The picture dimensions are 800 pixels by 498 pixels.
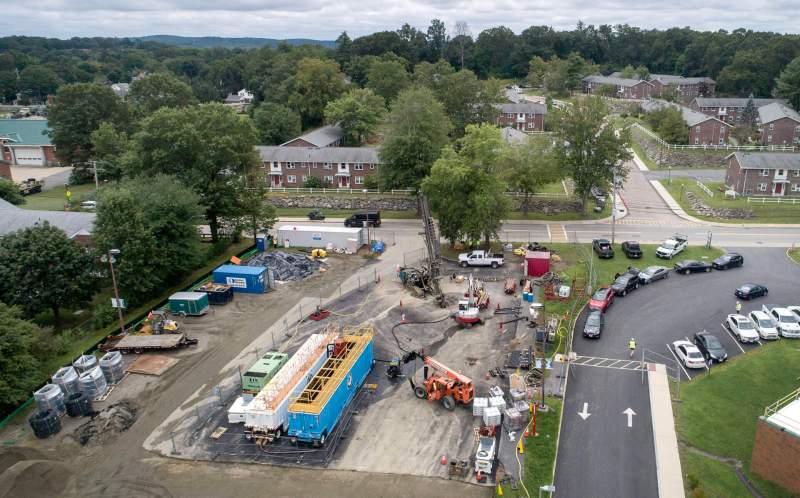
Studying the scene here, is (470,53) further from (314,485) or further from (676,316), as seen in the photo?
(314,485)

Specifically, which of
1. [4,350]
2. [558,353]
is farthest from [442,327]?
[4,350]

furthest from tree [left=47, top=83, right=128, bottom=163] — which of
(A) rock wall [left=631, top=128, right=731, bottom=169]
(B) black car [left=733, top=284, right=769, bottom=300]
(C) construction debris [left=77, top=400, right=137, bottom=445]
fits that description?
(B) black car [left=733, top=284, right=769, bottom=300]

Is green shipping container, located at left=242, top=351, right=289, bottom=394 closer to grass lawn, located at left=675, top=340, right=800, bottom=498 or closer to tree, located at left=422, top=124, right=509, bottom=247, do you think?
grass lawn, located at left=675, top=340, right=800, bottom=498

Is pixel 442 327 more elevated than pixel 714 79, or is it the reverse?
pixel 714 79

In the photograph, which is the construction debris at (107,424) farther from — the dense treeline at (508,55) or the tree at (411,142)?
the dense treeline at (508,55)

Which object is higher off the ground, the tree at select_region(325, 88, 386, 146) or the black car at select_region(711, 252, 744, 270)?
the tree at select_region(325, 88, 386, 146)

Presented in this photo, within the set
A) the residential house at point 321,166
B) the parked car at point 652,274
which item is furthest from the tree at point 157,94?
the parked car at point 652,274

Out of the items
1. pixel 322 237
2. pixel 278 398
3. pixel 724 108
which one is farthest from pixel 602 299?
pixel 724 108

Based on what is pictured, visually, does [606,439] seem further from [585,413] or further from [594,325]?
[594,325]
